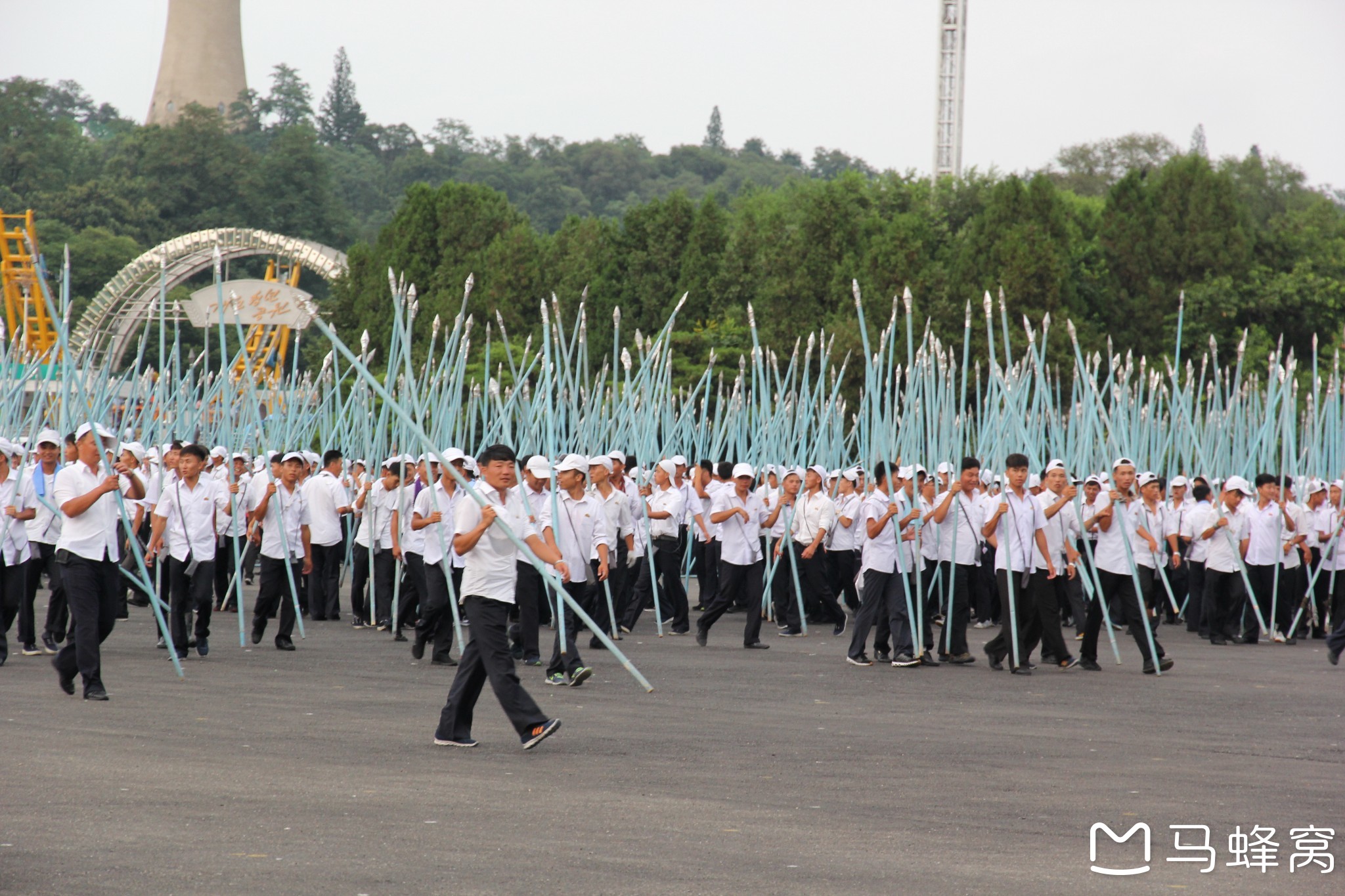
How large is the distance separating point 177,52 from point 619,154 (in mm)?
32485

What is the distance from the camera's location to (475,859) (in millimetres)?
5961

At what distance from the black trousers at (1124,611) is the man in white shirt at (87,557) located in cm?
763

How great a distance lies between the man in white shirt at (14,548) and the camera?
11.7 meters

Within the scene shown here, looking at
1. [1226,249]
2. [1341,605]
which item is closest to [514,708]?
[1341,605]

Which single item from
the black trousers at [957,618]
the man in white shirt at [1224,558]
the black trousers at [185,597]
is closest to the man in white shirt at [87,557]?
the black trousers at [185,597]

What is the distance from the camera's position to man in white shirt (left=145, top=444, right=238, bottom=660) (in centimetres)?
1230

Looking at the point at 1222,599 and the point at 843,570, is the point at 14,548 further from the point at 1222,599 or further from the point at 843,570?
the point at 1222,599

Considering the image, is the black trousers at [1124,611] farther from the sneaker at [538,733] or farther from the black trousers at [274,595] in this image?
the black trousers at [274,595]

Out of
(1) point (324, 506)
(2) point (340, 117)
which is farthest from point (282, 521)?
(2) point (340, 117)

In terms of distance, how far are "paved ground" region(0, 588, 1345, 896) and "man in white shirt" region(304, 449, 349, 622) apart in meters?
3.58

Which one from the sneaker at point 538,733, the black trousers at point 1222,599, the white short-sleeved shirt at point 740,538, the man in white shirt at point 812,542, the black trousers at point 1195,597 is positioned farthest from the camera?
the black trousers at point 1195,597

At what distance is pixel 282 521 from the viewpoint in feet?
43.2

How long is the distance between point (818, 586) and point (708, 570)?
52.9 inches

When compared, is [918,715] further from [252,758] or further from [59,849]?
[59,849]
